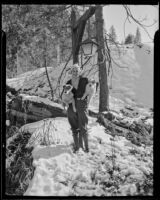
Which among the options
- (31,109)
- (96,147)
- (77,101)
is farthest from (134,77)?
(31,109)

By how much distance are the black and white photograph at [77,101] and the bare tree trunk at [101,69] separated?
1cm

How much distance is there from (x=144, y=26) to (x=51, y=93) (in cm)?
172

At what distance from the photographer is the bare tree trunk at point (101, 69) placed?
3.81 metres

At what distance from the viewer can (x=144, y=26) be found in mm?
3846

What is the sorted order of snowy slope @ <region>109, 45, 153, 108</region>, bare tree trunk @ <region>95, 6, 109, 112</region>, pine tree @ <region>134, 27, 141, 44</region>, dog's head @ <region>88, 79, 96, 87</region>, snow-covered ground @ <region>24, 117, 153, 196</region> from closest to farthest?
snow-covered ground @ <region>24, 117, 153, 196</region>, snowy slope @ <region>109, 45, 153, 108</region>, dog's head @ <region>88, 79, 96, 87</region>, bare tree trunk @ <region>95, 6, 109, 112</region>, pine tree @ <region>134, 27, 141, 44</region>

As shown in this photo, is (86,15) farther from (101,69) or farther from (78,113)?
(78,113)

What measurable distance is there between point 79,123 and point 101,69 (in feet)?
3.01

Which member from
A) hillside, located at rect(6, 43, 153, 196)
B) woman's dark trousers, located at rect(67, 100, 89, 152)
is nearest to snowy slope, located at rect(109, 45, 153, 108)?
hillside, located at rect(6, 43, 153, 196)

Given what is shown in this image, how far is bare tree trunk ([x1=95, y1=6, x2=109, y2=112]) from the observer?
150 inches

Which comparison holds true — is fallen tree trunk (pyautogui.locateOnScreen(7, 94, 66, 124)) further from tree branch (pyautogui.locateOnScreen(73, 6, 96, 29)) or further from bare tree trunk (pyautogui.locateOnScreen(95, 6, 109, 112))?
A: tree branch (pyautogui.locateOnScreen(73, 6, 96, 29))

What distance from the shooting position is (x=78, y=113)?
12.0 feet

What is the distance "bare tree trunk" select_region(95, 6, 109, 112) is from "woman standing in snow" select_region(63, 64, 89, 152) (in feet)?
0.96
